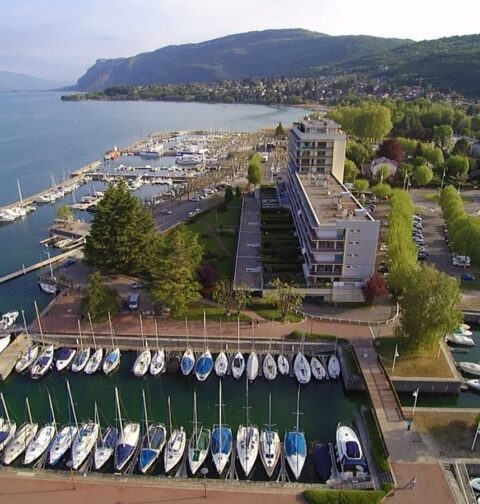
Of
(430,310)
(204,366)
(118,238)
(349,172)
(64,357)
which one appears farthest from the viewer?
(349,172)

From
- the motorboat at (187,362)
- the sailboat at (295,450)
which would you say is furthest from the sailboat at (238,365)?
the sailboat at (295,450)

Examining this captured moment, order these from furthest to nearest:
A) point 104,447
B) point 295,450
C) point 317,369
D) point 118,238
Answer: point 118,238 < point 317,369 < point 104,447 < point 295,450

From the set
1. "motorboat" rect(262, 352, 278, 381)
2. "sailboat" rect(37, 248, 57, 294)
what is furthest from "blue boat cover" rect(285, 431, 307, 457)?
"sailboat" rect(37, 248, 57, 294)

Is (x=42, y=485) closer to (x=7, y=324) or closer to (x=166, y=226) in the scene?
(x=7, y=324)

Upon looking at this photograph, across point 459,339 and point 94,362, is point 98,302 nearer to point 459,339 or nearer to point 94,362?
point 94,362

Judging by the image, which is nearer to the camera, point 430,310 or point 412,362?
point 430,310

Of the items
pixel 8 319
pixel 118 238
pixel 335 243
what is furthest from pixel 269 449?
pixel 8 319

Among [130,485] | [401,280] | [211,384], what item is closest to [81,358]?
[211,384]

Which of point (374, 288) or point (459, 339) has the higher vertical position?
point (374, 288)
